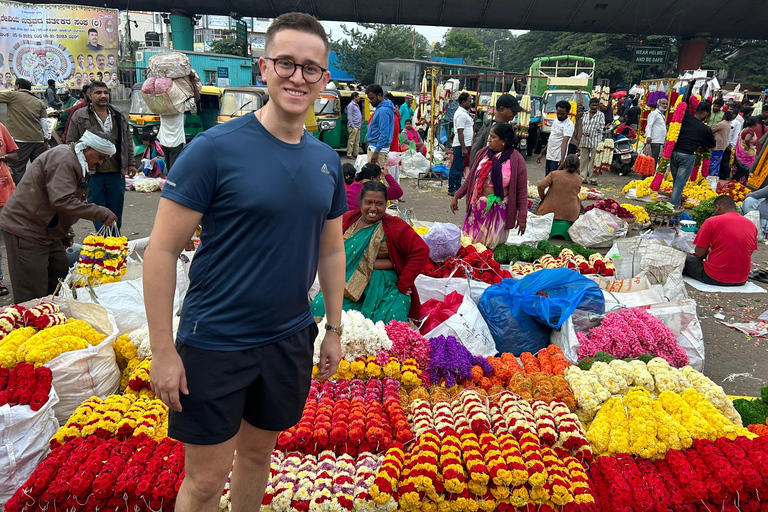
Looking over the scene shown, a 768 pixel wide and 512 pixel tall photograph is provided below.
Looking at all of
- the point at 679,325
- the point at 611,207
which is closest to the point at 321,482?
the point at 679,325

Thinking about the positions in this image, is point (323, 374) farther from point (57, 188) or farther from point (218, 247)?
point (57, 188)

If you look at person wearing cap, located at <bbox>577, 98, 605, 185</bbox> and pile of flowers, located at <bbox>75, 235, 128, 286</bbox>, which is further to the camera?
person wearing cap, located at <bbox>577, 98, 605, 185</bbox>

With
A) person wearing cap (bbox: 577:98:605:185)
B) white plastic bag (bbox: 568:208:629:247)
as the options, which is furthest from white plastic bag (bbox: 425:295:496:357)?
person wearing cap (bbox: 577:98:605:185)

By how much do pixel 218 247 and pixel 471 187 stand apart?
5.45 meters

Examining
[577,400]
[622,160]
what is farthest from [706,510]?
[622,160]

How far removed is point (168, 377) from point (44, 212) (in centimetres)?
342

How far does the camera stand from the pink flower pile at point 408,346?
3670 millimetres

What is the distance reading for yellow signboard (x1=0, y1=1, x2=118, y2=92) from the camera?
16.3 meters

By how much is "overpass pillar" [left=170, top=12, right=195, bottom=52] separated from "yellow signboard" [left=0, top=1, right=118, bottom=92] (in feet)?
27.7

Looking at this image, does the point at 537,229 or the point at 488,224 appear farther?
the point at 537,229

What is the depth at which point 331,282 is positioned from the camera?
7.11ft

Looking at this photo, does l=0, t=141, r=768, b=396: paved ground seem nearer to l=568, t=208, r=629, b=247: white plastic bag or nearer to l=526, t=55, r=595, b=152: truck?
l=568, t=208, r=629, b=247: white plastic bag

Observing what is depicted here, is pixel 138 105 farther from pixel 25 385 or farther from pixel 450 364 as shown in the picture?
pixel 450 364

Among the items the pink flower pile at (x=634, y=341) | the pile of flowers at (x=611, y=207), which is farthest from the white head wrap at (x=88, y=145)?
the pile of flowers at (x=611, y=207)
